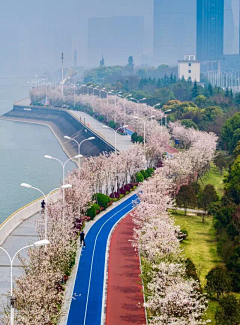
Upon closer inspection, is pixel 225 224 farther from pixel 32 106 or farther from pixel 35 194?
pixel 32 106

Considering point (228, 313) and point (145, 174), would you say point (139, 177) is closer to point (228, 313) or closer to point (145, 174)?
point (145, 174)

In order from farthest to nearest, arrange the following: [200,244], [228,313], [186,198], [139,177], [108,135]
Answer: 1. [108,135]
2. [139,177]
3. [186,198]
4. [200,244]
5. [228,313]

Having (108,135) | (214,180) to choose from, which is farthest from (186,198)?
(108,135)

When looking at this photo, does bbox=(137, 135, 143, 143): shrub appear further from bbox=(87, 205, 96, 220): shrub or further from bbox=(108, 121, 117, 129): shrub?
bbox=(87, 205, 96, 220): shrub

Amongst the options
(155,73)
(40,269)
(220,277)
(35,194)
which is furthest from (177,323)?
(155,73)

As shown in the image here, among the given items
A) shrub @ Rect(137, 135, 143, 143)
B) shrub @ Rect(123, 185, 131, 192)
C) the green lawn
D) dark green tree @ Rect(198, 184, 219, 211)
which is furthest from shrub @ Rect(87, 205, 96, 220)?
shrub @ Rect(137, 135, 143, 143)
